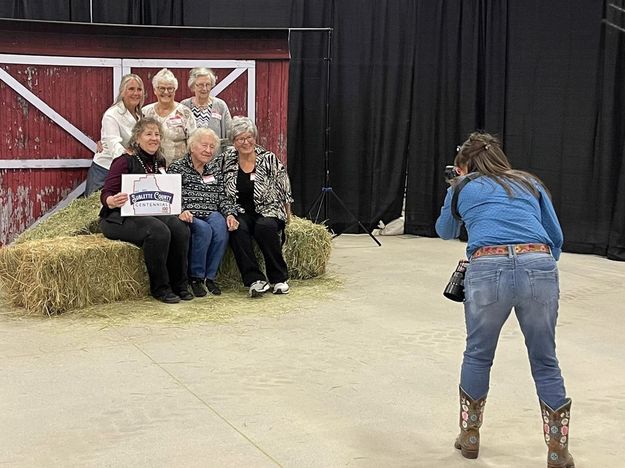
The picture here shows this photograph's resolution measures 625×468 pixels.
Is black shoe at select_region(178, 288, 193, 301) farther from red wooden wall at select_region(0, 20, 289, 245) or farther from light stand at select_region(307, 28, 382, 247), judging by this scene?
light stand at select_region(307, 28, 382, 247)

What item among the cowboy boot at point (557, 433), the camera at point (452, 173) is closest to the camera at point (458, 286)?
the camera at point (452, 173)

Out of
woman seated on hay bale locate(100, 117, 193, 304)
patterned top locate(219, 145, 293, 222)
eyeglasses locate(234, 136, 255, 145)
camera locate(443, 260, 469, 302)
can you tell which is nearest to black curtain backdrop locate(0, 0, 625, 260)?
patterned top locate(219, 145, 293, 222)

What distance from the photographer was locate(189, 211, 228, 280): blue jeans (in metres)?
4.75

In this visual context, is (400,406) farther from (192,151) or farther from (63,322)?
(192,151)

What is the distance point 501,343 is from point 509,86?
3270mm

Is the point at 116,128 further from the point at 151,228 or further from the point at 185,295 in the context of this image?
the point at 185,295

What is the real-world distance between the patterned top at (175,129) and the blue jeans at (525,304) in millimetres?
3010

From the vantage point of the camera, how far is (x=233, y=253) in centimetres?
496

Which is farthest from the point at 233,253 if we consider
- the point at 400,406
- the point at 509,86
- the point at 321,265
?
the point at 509,86

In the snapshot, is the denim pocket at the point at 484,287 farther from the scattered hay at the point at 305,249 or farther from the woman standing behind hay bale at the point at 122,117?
the woman standing behind hay bale at the point at 122,117

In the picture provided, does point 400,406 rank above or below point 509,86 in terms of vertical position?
below

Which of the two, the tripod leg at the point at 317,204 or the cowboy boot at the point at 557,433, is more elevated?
the tripod leg at the point at 317,204

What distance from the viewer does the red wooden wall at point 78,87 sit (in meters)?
5.50

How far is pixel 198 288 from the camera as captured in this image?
4.75 m
